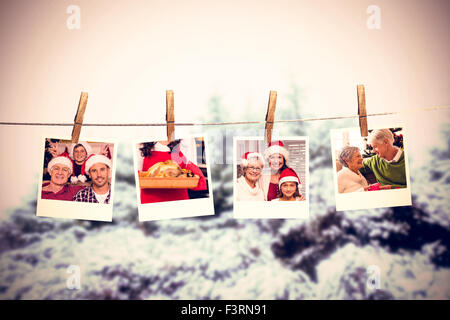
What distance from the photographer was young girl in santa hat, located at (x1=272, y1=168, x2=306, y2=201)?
44.9 inches

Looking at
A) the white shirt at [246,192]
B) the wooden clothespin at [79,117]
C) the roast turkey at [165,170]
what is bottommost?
the white shirt at [246,192]

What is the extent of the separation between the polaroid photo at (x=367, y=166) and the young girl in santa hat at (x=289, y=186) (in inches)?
5.1

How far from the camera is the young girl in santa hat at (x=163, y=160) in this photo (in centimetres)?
111

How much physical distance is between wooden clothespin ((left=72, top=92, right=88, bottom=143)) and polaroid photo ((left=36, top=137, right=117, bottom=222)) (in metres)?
0.03

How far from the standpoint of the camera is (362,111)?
3.67ft

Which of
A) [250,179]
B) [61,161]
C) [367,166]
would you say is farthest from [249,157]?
[61,161]

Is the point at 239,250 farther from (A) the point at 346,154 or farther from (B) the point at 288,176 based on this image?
(A) the point at 346,154

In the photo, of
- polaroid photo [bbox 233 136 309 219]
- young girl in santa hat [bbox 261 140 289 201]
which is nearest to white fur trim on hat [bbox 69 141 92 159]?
polaroid photo [bbox 233 136 309 219]

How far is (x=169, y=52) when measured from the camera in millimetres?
Result: 1197

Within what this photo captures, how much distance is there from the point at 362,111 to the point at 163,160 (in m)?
0.67

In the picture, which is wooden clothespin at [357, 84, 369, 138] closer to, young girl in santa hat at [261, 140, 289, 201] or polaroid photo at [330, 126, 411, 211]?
polaroid photo at [330, 126, 411, 211]

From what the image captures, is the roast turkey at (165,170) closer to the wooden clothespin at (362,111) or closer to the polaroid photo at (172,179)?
the polaroid photo at (172,179)

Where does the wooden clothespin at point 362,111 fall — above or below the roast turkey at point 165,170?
above

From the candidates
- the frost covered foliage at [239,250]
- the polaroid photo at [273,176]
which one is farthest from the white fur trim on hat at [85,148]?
the polaroid photo at [273,176]
